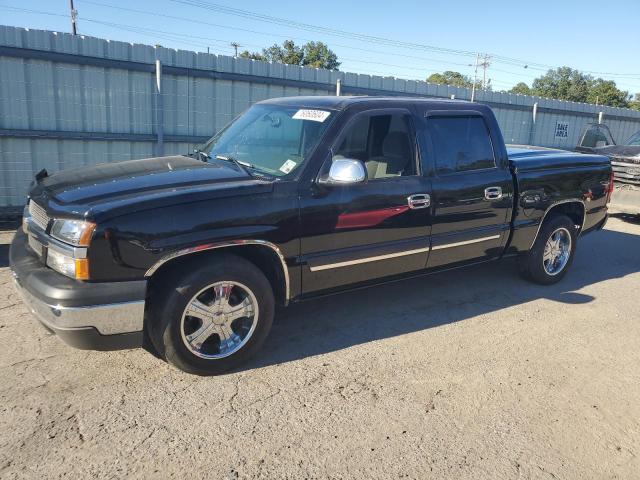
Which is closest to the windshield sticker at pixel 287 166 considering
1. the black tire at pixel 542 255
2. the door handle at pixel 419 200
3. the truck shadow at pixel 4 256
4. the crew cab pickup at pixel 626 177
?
the door handle at pixel 419 200

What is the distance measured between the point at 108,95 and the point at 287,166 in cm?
570

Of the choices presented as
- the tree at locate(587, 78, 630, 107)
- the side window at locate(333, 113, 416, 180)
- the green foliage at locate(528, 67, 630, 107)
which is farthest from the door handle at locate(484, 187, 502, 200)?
the green foliage at locate(528, 67, 630, 107)

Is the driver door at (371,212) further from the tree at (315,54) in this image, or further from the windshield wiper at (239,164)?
the tree at (315,54)

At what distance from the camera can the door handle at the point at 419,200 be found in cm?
426

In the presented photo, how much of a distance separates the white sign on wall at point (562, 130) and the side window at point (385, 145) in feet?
44.3

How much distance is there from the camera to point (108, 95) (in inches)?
326

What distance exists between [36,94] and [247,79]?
11.3 ft

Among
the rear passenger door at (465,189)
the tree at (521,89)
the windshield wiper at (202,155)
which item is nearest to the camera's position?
the windshield wiper at (202,155)

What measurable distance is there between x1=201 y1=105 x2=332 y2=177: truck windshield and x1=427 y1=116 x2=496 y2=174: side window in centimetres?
111

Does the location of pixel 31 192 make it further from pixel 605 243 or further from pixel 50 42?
pixel 605 243

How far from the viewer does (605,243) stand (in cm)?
817

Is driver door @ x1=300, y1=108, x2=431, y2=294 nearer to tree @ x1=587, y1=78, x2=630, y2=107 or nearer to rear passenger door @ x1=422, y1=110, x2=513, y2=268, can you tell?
rear passenger door @ x1=422, y1=110, x2=513, y2=268

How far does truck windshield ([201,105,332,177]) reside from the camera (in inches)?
154

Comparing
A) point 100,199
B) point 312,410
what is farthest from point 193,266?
point 312,410
